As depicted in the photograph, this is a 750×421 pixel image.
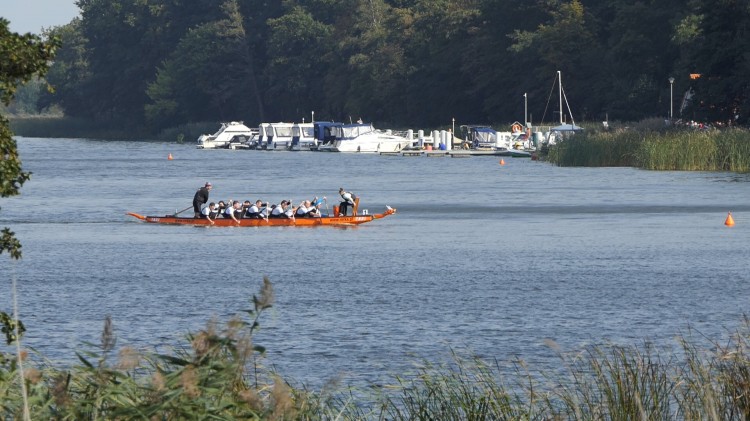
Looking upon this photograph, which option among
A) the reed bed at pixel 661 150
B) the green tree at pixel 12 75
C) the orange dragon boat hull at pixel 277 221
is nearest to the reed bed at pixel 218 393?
the green tree at pixel 12 75

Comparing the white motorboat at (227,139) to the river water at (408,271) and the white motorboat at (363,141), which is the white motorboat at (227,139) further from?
the river water at (408,271)

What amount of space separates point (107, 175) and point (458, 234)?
46698mm

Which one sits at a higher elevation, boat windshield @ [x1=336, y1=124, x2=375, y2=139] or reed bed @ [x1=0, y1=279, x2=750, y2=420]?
reed bed @ [x1=0, y1=279, x2=750, y2=420]

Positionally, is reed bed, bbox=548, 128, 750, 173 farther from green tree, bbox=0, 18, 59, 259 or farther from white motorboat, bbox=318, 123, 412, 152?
green tree, bbox=0, 18, 59, 259

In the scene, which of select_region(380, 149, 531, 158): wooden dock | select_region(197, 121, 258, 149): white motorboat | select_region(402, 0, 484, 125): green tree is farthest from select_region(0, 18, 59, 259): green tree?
select_region(197, 121, 258, 149): white motorboat

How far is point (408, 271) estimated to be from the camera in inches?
1506

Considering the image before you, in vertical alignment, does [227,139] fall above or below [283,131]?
below

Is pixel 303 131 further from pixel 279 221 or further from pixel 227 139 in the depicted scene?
pixel 279 221

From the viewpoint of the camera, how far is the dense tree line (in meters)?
102

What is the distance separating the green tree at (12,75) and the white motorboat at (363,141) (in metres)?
110

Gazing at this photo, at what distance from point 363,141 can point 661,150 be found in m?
52.0

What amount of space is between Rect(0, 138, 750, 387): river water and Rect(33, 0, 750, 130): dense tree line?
963 inches

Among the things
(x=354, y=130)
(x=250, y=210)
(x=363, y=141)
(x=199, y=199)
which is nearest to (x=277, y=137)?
(x=354, y=130)

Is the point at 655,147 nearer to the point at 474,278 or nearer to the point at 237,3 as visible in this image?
the point at 474,278
